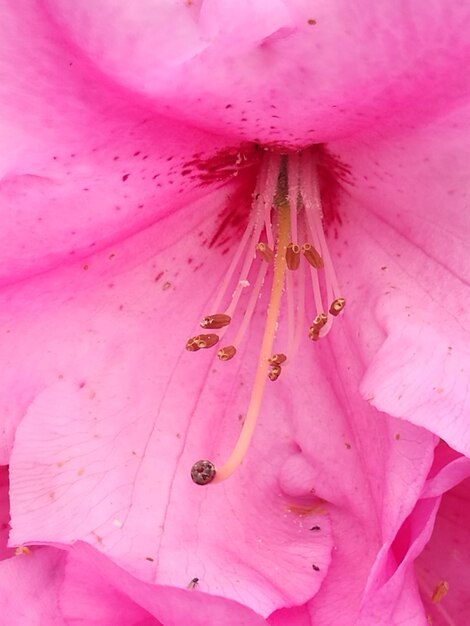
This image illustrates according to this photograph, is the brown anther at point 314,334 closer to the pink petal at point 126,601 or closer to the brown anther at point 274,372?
the brown anther at point 274,372

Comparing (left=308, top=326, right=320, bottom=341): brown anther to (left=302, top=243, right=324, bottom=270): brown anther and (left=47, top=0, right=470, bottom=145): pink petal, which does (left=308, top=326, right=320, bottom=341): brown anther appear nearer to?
(left=302, top=243, right=324, bottom=270): brown anther

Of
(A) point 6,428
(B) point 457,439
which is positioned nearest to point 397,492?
(B) point 457,439

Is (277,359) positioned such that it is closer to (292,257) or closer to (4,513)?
(292,257)

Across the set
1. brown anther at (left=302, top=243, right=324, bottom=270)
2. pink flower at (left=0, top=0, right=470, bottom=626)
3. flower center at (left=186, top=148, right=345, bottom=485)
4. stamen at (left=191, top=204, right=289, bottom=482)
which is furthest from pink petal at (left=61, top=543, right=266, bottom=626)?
brown anther at (left=302, top=243, right=324, bottom=270)

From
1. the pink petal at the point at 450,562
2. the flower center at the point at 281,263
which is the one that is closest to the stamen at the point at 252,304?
the flower center at the point at 281,263

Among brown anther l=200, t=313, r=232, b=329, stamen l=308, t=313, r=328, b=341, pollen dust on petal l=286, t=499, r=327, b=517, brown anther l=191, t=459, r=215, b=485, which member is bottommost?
pollen dust on petal l=286, t=499, r=327, b=517
